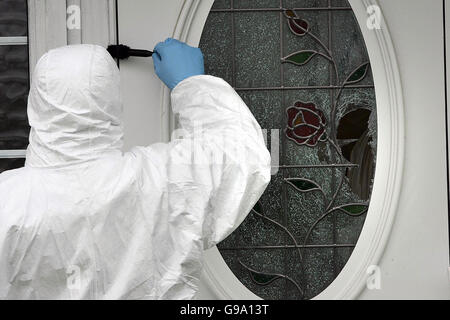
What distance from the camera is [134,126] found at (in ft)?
8.14

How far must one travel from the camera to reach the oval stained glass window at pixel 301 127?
97.8 inches

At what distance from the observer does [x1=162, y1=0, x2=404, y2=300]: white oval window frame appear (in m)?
2.47

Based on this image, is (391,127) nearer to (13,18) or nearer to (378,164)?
(378,164)

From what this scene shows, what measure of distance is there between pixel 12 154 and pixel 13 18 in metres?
0.39

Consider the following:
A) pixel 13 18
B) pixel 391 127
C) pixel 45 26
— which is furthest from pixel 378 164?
pixel 13 18

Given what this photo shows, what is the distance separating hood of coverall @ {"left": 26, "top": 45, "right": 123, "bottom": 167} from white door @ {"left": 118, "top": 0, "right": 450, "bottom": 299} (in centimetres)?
52

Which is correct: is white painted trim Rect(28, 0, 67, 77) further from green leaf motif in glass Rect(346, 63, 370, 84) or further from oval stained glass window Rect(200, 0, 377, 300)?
green leaf motif in glass Rect(346, 63, 370, 84)

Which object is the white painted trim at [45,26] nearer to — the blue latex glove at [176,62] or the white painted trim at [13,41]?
the white painted trim at [13,41]

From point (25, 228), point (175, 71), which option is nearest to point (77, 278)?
point (25, 228)
